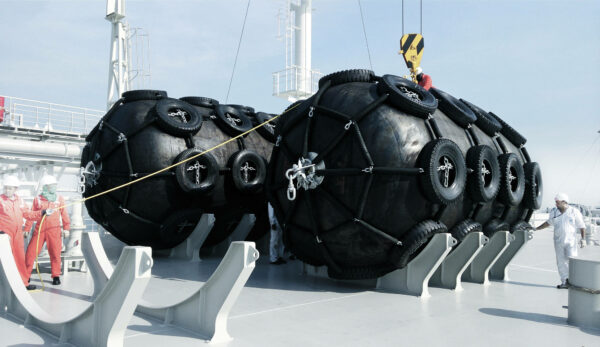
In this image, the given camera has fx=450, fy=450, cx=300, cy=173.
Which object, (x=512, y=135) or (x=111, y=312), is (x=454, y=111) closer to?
(x=512, y=135)

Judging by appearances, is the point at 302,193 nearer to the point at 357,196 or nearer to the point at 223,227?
the point at 357,196

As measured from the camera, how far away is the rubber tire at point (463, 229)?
20.9 feet

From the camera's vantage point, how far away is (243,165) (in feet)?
31.2

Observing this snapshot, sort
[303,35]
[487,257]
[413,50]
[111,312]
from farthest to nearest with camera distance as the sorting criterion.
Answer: [303,35] → [413,50] → [487,257] → [111,312]

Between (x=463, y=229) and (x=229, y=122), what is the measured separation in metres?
5.44

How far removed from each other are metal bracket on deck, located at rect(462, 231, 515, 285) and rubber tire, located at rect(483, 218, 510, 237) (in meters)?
0.13

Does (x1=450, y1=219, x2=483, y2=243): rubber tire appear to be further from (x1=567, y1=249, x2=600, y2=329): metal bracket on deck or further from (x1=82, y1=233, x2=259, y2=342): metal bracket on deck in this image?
(x1=82, y1=233, x2=259, y2=342): metal bracket on deck

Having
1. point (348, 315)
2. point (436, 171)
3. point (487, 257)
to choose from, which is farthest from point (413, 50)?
point (348, 315)

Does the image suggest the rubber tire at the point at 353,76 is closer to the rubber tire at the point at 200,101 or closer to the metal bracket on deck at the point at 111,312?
the rubber tire at the point at 200,101

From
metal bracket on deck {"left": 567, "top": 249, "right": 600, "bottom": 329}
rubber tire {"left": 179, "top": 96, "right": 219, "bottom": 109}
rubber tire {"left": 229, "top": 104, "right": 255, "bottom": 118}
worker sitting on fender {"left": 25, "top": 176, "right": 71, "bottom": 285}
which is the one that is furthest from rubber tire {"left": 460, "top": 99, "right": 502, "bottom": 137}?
worker sitting on fender {"left": 25, "top": 176, "right": 71, "bottom": 285}

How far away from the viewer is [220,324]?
4.23 meters

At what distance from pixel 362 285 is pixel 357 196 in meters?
1.65

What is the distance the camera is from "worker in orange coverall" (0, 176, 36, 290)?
6414 millimetres

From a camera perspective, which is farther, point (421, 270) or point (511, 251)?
point (511, 251)
